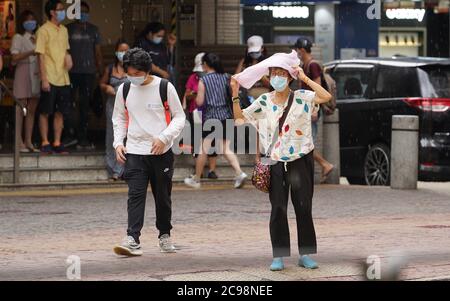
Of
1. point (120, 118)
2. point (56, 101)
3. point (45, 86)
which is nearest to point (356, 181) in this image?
point (56, 101)

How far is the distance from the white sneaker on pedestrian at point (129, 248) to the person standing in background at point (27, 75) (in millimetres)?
7415

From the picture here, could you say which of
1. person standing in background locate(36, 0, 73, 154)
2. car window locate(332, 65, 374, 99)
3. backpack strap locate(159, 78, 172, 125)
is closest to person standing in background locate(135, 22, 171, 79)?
person standing in background locate(36, 0, 73, 154)

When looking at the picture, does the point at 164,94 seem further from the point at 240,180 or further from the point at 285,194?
the point at 240,180

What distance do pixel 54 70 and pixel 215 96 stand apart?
2.32 metres

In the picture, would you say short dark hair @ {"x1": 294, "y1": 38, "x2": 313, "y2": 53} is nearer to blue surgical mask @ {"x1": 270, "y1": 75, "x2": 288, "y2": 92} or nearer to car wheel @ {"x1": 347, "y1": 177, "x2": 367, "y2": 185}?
car wheel @ {"x1": 347, "y1": 177, "x2": 367, "y2": 185}

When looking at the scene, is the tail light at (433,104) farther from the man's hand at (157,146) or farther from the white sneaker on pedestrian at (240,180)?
the man's hand at (157,146)

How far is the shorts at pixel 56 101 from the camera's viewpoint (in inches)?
742

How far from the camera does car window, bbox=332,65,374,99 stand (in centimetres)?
2092

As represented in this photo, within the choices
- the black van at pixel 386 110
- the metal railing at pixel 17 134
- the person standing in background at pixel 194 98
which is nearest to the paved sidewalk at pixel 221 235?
the person standing in background at pixel 194 98

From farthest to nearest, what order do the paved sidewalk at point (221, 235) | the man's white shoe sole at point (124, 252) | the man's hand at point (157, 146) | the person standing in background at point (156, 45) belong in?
the person standing in background at point (156, 45) → the man's hand at point (157, 146) → the man's white shoe sole at point (124, 252) → the paved sidewalk at point (221, 235)

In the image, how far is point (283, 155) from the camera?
1094 cm

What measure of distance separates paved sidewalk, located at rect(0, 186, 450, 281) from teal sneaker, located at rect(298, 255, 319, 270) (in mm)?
86

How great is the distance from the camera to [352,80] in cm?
2123
